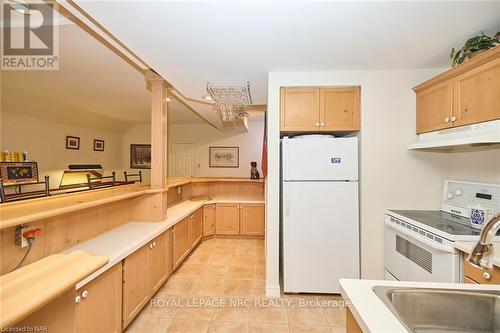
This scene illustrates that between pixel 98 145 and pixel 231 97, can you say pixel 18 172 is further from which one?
pixel 231 97

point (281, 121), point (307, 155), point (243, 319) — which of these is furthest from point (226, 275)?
point (281, 121)

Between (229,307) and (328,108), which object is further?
(328,108)

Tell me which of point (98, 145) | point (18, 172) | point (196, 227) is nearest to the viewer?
point (196, 227)

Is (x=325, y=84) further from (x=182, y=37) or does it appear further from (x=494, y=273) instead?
(x=494, y=273)

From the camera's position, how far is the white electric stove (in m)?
1.66

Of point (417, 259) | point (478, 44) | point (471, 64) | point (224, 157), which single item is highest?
point (478, 44)

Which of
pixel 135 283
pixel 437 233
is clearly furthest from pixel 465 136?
pixel 135 283

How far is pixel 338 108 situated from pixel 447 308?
196 centimetres

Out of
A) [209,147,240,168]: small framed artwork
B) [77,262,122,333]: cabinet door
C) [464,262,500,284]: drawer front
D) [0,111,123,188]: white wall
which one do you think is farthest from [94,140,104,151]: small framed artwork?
[464,262,500,284]: drawer front

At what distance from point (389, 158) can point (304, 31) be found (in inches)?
63.5

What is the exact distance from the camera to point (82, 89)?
3455 millimetres

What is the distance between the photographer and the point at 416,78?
7.92 feet

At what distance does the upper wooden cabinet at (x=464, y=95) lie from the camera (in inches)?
63.7

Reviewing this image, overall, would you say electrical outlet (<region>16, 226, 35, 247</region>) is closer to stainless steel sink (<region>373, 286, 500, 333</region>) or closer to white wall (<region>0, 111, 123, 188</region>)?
stainless steel sink (<region>373, 286, 500, 333</region>)
